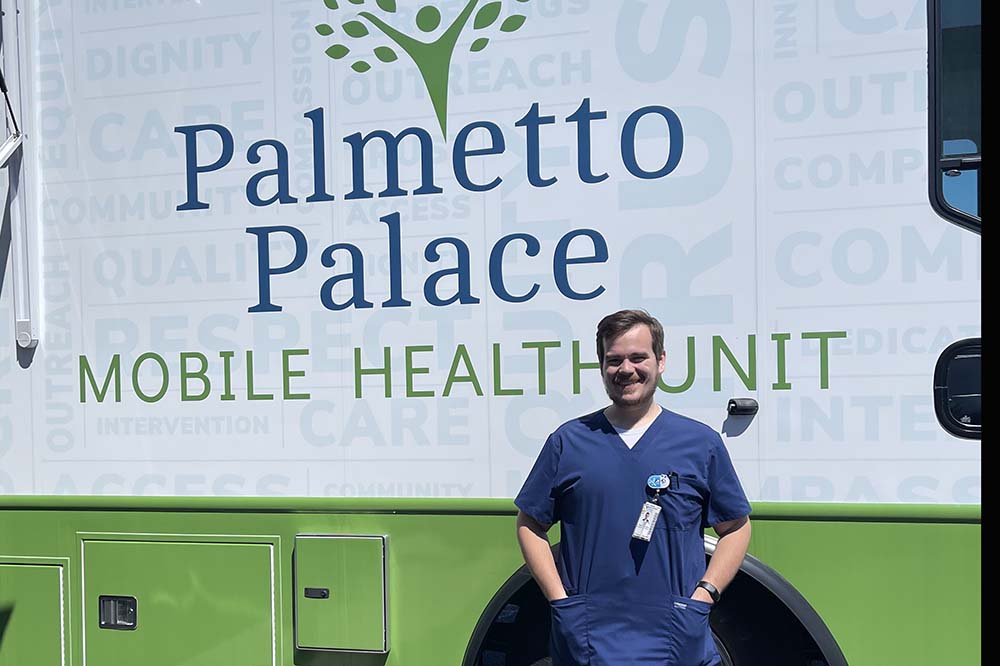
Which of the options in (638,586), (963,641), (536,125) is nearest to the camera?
(638,586)

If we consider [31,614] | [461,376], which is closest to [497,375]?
[461,376]

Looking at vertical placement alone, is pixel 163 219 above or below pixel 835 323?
above

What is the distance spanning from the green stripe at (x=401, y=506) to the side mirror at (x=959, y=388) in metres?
0.21

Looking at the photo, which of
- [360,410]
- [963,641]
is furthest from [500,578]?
[963,641]

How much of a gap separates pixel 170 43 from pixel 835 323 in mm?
2116

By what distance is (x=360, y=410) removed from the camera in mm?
2842

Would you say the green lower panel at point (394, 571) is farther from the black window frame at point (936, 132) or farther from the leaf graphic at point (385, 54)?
the leaf graphic at point (385, 54)

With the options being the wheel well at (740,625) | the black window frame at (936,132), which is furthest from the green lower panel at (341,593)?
the black window frame at (936,132)

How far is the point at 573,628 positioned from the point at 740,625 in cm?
74

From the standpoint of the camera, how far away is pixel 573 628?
2.20m

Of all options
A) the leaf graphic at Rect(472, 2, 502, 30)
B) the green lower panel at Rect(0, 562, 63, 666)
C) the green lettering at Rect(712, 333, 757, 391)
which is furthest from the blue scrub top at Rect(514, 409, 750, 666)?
the green lower panel at Rect(0, 562, 63, 666)

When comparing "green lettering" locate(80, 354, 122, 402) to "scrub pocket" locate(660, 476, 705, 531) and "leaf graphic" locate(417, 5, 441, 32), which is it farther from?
"scrub pocket" locate(660, 476, 705, 531)

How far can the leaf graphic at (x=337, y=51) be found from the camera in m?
2.87

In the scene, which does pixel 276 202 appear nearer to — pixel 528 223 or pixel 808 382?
pixel 528 223
